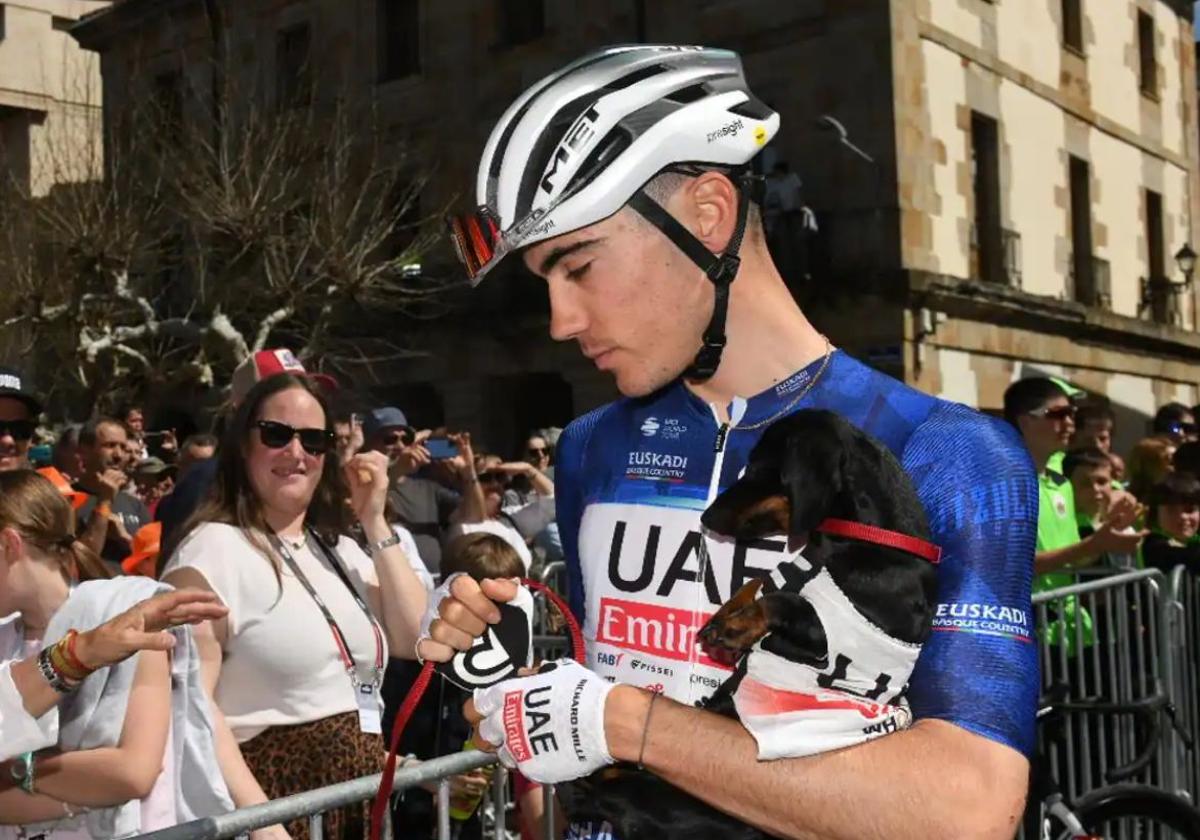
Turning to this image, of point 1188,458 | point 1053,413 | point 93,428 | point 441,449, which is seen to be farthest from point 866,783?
point 441,449

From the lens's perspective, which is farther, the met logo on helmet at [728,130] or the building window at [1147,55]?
the building window at [1147,55]

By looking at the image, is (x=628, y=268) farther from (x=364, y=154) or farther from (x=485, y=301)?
(x=364, y=154)

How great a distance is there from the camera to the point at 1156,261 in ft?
89.9

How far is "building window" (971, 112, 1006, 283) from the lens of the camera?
2211 cm

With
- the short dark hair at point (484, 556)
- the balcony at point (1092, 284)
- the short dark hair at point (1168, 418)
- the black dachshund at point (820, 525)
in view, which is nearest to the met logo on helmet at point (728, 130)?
the black dachshund at point (820, 525)

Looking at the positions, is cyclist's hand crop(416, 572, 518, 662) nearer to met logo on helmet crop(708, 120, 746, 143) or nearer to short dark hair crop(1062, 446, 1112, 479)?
met logo on helmet crop(708, 120, 746, 143)

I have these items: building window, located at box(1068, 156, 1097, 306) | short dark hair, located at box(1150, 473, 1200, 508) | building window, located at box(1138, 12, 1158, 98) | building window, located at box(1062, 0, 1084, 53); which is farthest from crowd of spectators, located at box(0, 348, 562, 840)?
building window, located at box(1138, 12, 1158, 98)

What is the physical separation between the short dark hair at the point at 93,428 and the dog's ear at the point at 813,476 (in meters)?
6.18

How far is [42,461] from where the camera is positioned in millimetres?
10406

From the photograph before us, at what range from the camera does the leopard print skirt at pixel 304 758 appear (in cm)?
385

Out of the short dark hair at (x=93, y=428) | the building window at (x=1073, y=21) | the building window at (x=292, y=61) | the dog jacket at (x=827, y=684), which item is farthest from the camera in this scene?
the building window at (x=292, y=61)

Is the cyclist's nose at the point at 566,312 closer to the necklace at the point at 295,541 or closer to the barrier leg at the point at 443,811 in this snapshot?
the barrier leg at the point at 443,811

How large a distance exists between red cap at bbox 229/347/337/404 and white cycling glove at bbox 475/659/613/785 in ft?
9.76

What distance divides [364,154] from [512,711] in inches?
956
